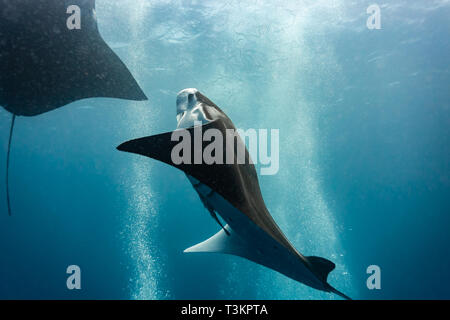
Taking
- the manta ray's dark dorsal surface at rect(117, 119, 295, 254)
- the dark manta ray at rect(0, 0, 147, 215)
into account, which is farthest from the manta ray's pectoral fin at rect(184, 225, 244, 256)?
the dark manta ray at rect(0, 0, 147, 215)

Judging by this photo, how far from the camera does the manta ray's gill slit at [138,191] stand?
13602 millimetres

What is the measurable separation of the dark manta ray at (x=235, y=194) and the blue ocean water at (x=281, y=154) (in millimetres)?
12775

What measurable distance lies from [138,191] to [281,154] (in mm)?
29910

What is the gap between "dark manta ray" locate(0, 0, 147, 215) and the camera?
3492mm

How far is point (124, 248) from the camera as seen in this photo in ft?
166

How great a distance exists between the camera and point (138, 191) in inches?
1919

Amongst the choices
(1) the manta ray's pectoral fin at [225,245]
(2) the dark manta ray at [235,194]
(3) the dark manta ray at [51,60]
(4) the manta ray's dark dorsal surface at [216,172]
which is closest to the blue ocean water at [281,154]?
(3) the dark manta ray at [51,60]

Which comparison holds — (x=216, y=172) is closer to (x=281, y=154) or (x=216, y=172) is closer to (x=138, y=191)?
(x=281, y=154)

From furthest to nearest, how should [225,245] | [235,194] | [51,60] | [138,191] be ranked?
[138,191], [51,60], [225,245], [235,194]

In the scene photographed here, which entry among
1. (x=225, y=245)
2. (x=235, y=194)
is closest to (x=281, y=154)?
(x=225, y=245)

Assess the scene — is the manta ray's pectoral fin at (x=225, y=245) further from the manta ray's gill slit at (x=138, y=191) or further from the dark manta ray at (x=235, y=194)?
the manta ray's gill slit at (x=138, y=191)

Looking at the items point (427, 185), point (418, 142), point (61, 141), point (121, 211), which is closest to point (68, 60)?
point (61, 141)

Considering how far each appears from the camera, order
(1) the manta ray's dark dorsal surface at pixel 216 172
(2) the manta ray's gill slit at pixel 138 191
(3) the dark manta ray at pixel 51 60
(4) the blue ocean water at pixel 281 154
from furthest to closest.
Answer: (4) the blue ocean water at pixel 281 154, (2) the manta ray's gill slit at pixel 138 191, (3) the dark manta ray at pixel 51 60, (1) the manta ray's dark dorsal surface at pixel 216 172

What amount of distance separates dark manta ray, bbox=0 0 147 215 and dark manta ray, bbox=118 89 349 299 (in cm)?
227
